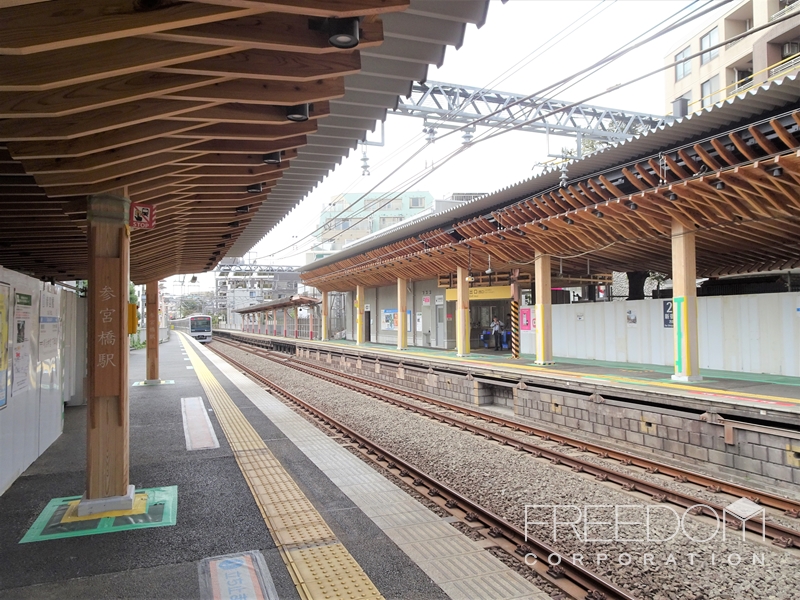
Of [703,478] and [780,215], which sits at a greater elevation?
[780,215]

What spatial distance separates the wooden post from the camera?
15062 millimetres

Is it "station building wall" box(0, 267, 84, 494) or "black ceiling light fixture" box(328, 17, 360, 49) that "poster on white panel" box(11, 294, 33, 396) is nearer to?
Answer: "station building wall" box(0, 267, 84, 494)

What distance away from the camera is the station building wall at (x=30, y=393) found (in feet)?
19.1

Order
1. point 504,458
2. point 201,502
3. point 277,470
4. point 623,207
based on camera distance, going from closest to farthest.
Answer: point 201,502 < point 277,470 < point 504,458 < point 623,207

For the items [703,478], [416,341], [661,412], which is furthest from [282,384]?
[703,478]

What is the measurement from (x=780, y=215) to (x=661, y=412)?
4004 mm

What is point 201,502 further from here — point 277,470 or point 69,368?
point 69,368

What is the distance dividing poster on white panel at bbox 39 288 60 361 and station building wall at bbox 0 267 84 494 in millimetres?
17

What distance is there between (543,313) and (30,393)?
11.7m

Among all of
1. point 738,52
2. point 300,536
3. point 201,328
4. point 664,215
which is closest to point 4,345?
point 300,536

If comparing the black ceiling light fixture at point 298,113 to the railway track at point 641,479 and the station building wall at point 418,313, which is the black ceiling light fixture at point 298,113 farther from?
the station building wall at point 418,313

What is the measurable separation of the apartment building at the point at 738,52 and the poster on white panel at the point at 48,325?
1852 cm

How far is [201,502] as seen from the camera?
216 inches

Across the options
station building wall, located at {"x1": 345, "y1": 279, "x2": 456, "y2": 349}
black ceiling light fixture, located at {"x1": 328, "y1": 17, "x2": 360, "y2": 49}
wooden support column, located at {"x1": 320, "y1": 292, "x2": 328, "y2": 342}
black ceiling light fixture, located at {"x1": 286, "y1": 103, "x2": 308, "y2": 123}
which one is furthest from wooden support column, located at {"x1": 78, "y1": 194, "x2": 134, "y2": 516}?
wooden support column, located at {"x1": 320, "y1": 292, "x2": 328, "y2": 342}
